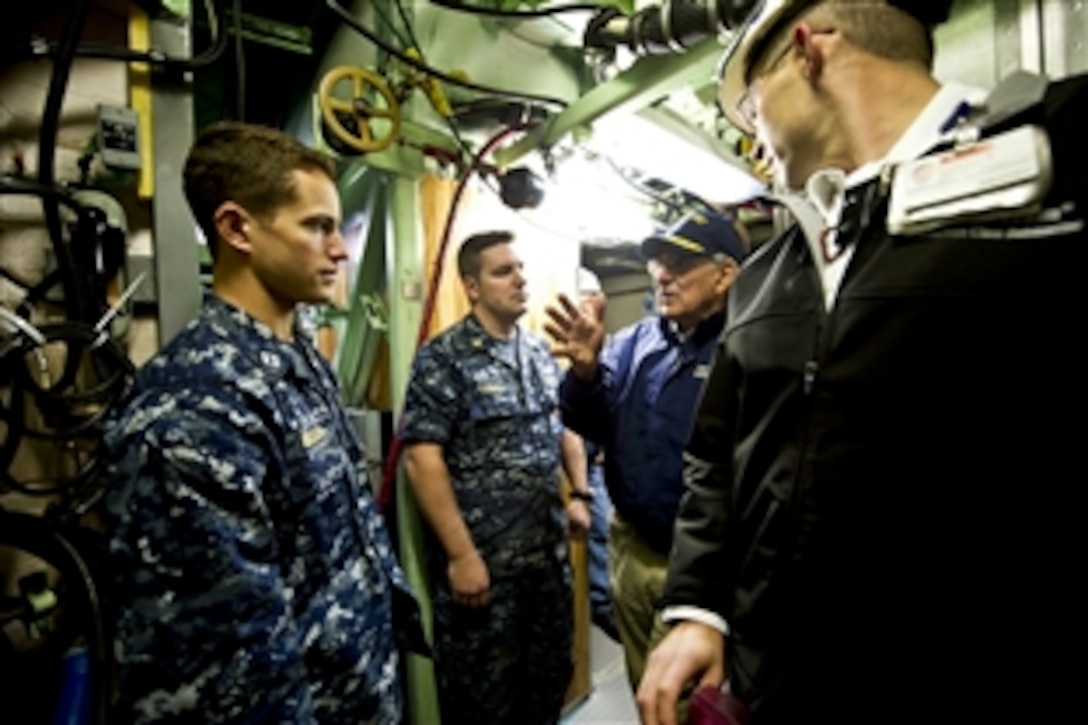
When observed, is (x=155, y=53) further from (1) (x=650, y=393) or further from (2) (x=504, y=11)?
(1) (x=650, y=393)

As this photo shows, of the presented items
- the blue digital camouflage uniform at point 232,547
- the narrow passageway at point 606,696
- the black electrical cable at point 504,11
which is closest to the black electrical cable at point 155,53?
the black electrical cable at point 504,11

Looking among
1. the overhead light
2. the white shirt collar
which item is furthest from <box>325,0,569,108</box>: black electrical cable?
the white shirt collar

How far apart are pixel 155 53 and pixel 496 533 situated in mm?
1818

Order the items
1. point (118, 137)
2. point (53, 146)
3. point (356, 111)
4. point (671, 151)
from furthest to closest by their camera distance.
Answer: point (671, 151) < point (356, 111) < point (118, 137) < point (53, 146)

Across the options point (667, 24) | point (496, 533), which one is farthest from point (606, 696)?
point (667, 24)

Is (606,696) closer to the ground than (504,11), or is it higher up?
closer to the ground

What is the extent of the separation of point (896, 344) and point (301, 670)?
115cm

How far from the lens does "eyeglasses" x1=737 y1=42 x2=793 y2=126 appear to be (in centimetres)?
98

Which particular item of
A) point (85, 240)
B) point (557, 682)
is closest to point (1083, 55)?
point (85, 240)

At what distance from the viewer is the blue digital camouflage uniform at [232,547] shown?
0.92 m

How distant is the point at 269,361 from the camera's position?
3.80 feet

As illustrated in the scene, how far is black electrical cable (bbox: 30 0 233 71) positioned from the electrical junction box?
12 cm

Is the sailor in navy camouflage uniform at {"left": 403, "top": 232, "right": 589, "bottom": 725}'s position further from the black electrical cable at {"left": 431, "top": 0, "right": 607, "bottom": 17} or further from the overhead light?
the black electrical cable at {"left": 431, "top": 0, "right": 607, "bottom": 17}

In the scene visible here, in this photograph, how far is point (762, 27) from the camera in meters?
1.00
